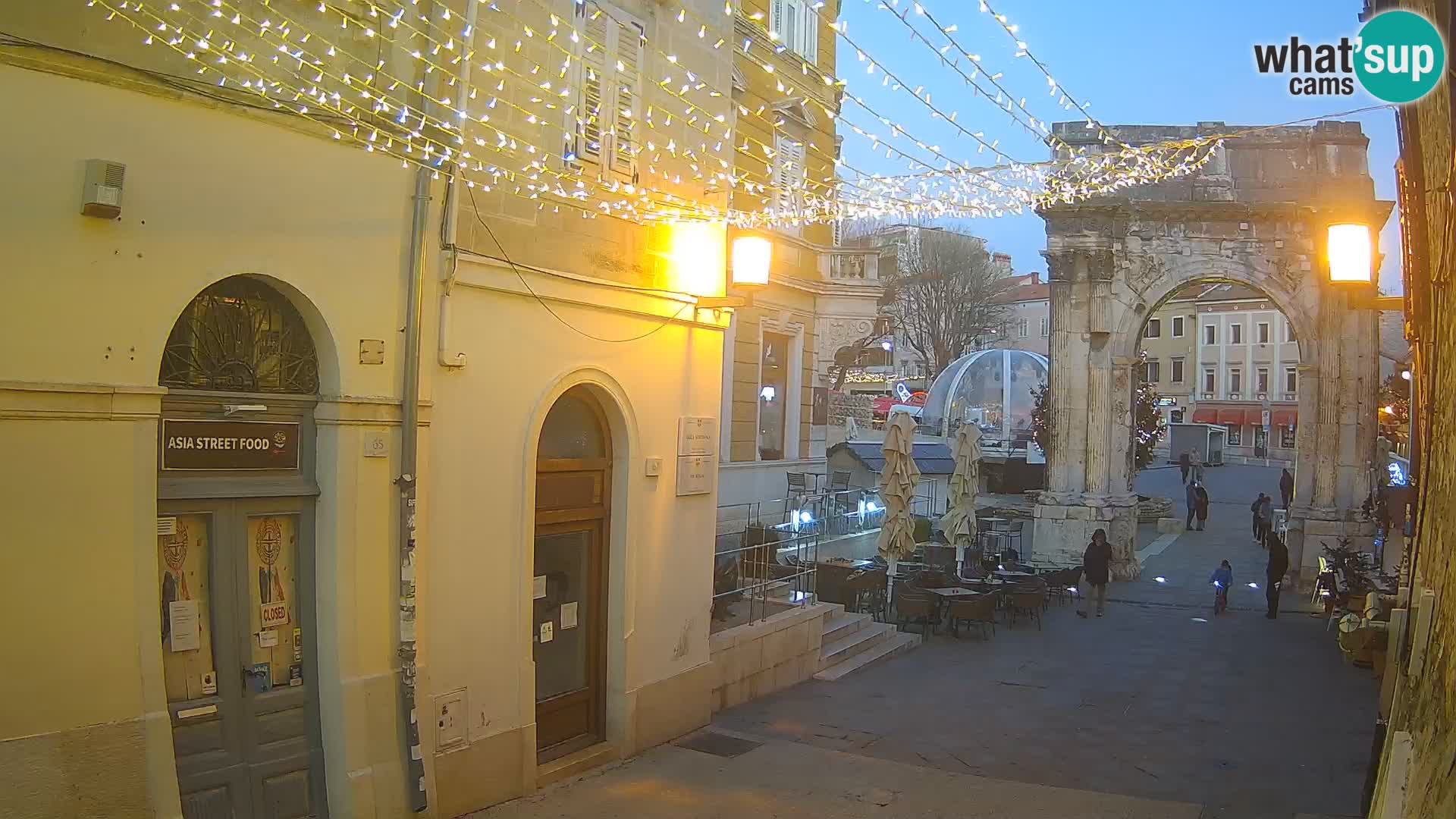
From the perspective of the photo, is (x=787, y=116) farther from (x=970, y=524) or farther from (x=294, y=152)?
(x=294, y=152)

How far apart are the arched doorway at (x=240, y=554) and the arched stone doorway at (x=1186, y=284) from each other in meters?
18.4

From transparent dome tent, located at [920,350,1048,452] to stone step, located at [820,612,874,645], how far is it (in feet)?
97.0

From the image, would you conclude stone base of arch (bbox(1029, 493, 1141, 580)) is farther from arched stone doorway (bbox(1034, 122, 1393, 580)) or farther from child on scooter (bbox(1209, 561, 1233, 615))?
child on scooter (bbox(1209, 561, 1233, 615))

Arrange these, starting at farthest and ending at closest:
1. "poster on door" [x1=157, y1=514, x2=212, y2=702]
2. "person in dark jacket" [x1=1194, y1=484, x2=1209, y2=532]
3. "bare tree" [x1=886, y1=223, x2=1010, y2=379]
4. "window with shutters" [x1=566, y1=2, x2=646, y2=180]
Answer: "bare tree" [x1=886, y1=223, x2=1010, y2=379] → "person in dark jacket" [x1=1194, y1=484, x2=1209, y2=532] → "window with shutters" [x1=566, y1=2, x2=646, y2=180] → "poster on door" [x1=157, y1=514, x2=212, y2=702]

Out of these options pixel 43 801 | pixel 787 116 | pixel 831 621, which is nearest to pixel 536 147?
pixel 43 801

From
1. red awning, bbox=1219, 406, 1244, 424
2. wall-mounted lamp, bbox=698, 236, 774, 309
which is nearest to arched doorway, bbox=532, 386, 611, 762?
wall-mounted lamp, bbox=698, 236, 774, 309

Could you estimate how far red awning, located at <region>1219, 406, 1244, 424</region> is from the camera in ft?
213

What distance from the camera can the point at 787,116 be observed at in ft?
58.9

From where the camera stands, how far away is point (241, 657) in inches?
249

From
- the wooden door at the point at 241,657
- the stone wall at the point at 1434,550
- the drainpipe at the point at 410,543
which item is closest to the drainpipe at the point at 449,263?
the drainpipe at the point at 410,543

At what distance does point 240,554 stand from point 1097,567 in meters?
14.2

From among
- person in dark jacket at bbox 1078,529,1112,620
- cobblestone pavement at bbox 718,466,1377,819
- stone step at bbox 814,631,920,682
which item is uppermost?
person in dark jacket at bbox 1078,529,1112,620

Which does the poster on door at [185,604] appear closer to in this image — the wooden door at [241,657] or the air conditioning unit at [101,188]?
the wooden door at [241,657]

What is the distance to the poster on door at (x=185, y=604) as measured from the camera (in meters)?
5.98
